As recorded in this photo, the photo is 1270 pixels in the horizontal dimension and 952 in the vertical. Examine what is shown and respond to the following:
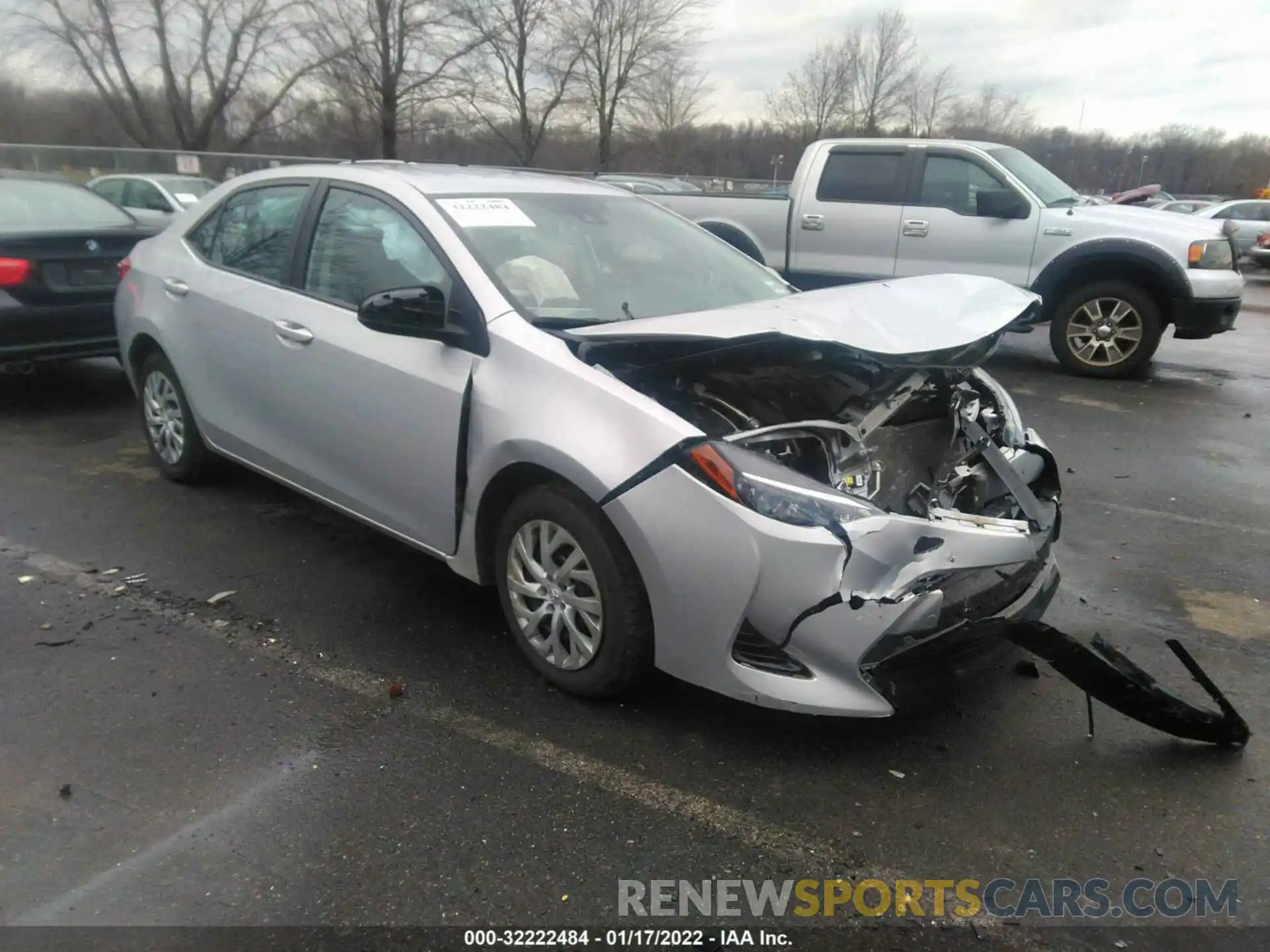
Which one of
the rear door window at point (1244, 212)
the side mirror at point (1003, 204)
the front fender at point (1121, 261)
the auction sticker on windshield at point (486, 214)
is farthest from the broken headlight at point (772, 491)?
the rear door window at point (1244, 212)

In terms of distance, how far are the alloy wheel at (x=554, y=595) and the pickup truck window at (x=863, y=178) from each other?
7147 mm

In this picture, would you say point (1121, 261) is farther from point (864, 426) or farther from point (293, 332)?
point (293, 332)

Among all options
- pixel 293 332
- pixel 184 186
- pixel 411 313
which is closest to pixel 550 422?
pixel 411 313

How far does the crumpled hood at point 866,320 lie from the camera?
2.86 m

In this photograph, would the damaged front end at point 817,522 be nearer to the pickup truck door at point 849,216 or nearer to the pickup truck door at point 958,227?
the pickup truck door at point 958,227

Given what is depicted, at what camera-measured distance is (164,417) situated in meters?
5.01

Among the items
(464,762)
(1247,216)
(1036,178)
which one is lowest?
(464,762)

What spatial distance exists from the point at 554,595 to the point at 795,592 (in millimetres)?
870

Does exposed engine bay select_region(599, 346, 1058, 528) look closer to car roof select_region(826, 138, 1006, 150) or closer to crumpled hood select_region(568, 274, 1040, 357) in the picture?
crumpled hood select_region(568, 274, 1040, 357)

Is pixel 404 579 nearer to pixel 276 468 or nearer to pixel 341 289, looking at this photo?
pixel 276 468

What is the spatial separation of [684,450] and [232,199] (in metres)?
3.23

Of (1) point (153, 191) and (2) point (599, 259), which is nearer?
(2) point (599, 259)

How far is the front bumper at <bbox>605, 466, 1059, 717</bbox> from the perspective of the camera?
2.53 m

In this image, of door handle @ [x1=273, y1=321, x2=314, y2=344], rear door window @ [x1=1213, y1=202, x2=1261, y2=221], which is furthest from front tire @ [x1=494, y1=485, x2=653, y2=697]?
rear door window @ [x1=1213, y1=202, x2=1261, y2=221]
